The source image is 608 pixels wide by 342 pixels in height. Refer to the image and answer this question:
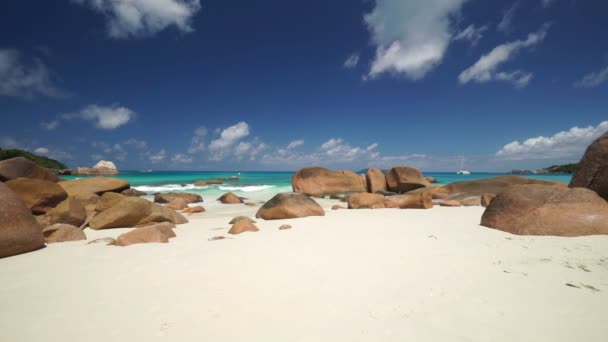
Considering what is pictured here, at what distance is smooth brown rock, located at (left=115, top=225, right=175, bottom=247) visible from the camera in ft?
13.8

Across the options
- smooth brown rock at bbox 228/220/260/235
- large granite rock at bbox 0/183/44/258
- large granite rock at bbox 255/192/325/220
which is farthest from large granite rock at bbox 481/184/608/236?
large granite rock at bbox 0/183/44/258

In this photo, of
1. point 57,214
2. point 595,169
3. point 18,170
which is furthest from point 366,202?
point 18,170

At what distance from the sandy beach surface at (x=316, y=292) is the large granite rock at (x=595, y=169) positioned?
2928mm

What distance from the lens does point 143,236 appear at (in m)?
4.37

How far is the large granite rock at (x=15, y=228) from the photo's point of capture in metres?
3.67

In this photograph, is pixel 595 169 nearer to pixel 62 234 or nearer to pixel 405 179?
pixel 62 234

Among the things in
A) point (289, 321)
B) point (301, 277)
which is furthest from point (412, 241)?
point (289, 321)

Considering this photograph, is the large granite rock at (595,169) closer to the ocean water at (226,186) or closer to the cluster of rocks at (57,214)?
the cluster of rocks at (57,214)

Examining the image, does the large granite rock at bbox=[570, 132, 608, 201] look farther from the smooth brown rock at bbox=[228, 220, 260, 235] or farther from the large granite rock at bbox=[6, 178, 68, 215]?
the large granite rock at bbox=[6, 178, 68, 215]

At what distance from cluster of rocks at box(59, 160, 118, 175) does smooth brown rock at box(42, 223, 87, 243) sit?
2687 inches

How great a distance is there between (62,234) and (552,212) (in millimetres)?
8387

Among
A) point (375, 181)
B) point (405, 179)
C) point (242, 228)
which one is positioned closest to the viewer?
point (242, 228)

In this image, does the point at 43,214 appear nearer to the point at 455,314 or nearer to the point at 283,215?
the point at 283,215

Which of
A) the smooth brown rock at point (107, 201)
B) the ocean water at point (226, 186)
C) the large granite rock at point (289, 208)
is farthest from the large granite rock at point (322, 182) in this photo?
the smooth brown rock at point (107, 201)
